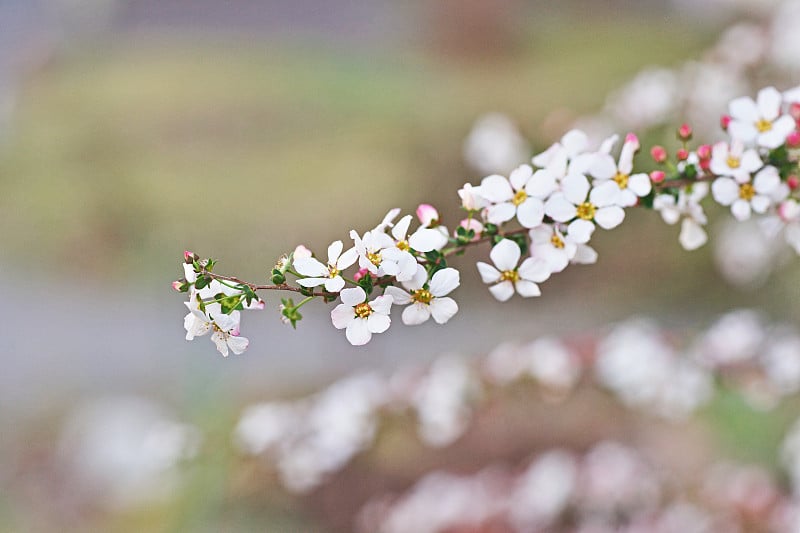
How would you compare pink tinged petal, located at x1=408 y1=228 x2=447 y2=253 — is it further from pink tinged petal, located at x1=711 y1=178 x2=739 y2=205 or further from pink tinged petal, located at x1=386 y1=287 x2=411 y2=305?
pink tinged petal, located at x1=711 y1=178 x2=739 y2=205

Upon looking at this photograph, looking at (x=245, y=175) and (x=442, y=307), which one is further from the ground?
(x=245, y=175)

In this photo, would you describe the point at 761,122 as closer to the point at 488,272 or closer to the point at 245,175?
the point at 488,272

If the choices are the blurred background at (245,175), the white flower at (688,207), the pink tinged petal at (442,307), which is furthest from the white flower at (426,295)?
the blurred background at (245,175)

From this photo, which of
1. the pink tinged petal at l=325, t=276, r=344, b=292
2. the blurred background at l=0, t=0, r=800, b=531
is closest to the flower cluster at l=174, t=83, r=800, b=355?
the pink tinged petal at l=325, t=276, r=344, b=292

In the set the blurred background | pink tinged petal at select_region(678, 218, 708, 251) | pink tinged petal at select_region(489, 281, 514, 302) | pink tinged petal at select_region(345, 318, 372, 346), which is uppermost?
the blurred background

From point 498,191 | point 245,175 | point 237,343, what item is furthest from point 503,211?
point 245,175

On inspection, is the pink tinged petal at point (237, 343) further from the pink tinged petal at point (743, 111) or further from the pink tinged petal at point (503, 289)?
the pink tinged petal at point (743, 111)
